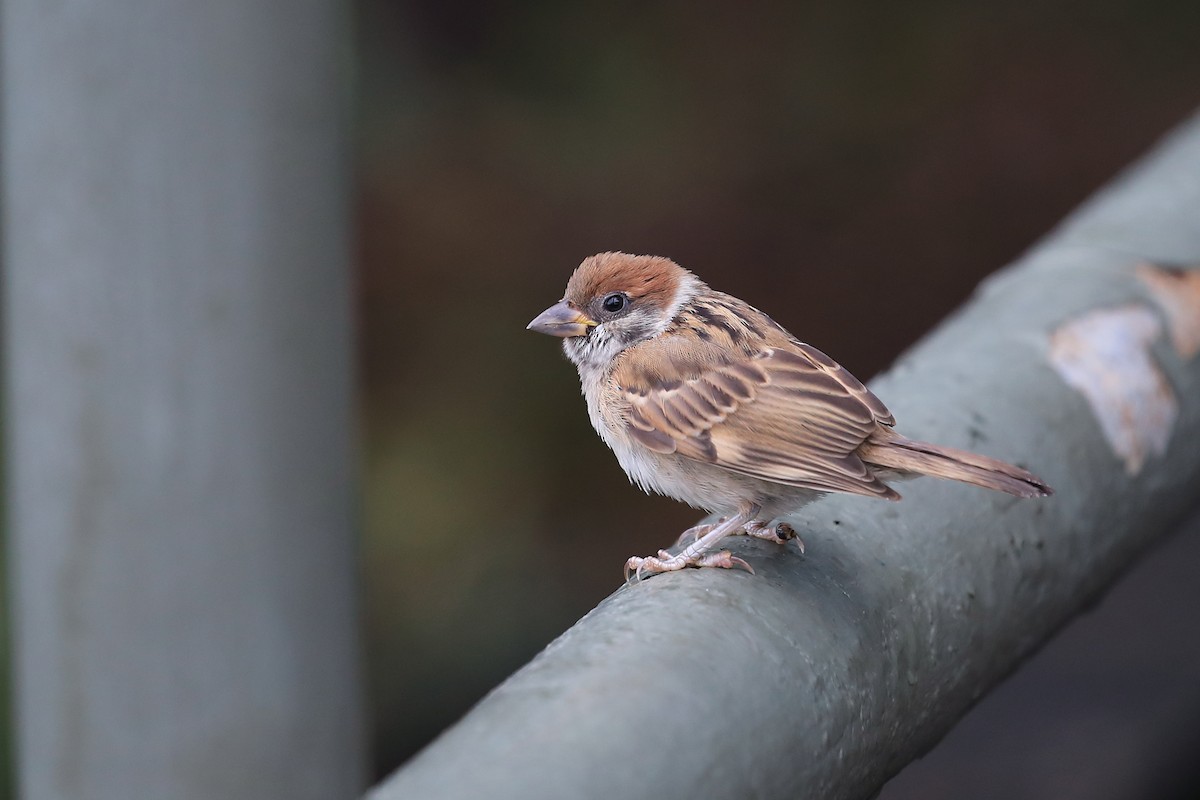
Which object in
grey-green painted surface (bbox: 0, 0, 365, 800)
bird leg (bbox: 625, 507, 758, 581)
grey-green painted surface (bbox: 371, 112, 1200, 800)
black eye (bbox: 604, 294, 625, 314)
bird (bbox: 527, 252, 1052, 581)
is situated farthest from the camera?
black eye (bbox: 604, 294, 625, 314)

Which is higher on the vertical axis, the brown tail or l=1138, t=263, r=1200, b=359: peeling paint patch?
l=1138, t=263, r=1200, b=359: peeling paint patch

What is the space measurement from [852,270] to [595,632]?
17.2 feet

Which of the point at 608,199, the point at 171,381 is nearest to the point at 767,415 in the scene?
the point at 171,381

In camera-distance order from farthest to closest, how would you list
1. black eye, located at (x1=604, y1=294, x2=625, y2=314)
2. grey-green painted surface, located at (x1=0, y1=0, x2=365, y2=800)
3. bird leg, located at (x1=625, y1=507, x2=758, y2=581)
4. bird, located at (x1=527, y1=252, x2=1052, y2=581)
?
black eye, located at (x1=604, y1=294, x2=625, y2=314) → grey-green painted surface, located at (x1=0, y1=0, x2=365, y2=800) → bird, located at (x1=527, y1=252, x2=1052, y2=581) → bird leg, located at (x1=625, y1=507, x2=758, y2=581)

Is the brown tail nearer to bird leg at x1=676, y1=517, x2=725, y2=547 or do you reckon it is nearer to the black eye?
bird leg at x1=676, y1=517, x2=725, y2=547

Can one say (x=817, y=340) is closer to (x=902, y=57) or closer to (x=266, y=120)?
(x=902, y=57)

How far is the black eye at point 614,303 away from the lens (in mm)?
2392

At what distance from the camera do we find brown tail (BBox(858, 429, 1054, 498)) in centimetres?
158

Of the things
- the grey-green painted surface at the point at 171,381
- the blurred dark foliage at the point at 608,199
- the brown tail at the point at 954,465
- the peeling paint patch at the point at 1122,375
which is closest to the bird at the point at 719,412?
the brown tail at the point at 954,465

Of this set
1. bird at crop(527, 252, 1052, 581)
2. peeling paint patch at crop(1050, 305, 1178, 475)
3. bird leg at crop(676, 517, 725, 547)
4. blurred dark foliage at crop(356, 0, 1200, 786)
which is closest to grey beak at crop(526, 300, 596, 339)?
bird at crop(527, 252, 1052, 581)

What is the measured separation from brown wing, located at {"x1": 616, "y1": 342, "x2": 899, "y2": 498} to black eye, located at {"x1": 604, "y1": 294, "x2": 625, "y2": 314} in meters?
0.15

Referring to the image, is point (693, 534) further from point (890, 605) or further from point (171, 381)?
point (171, 381)

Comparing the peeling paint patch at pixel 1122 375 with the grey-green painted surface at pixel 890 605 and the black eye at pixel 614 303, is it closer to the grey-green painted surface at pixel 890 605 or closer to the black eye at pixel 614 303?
the grey-green painted surface at pixel 890 605

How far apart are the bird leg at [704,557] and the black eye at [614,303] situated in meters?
0.51
